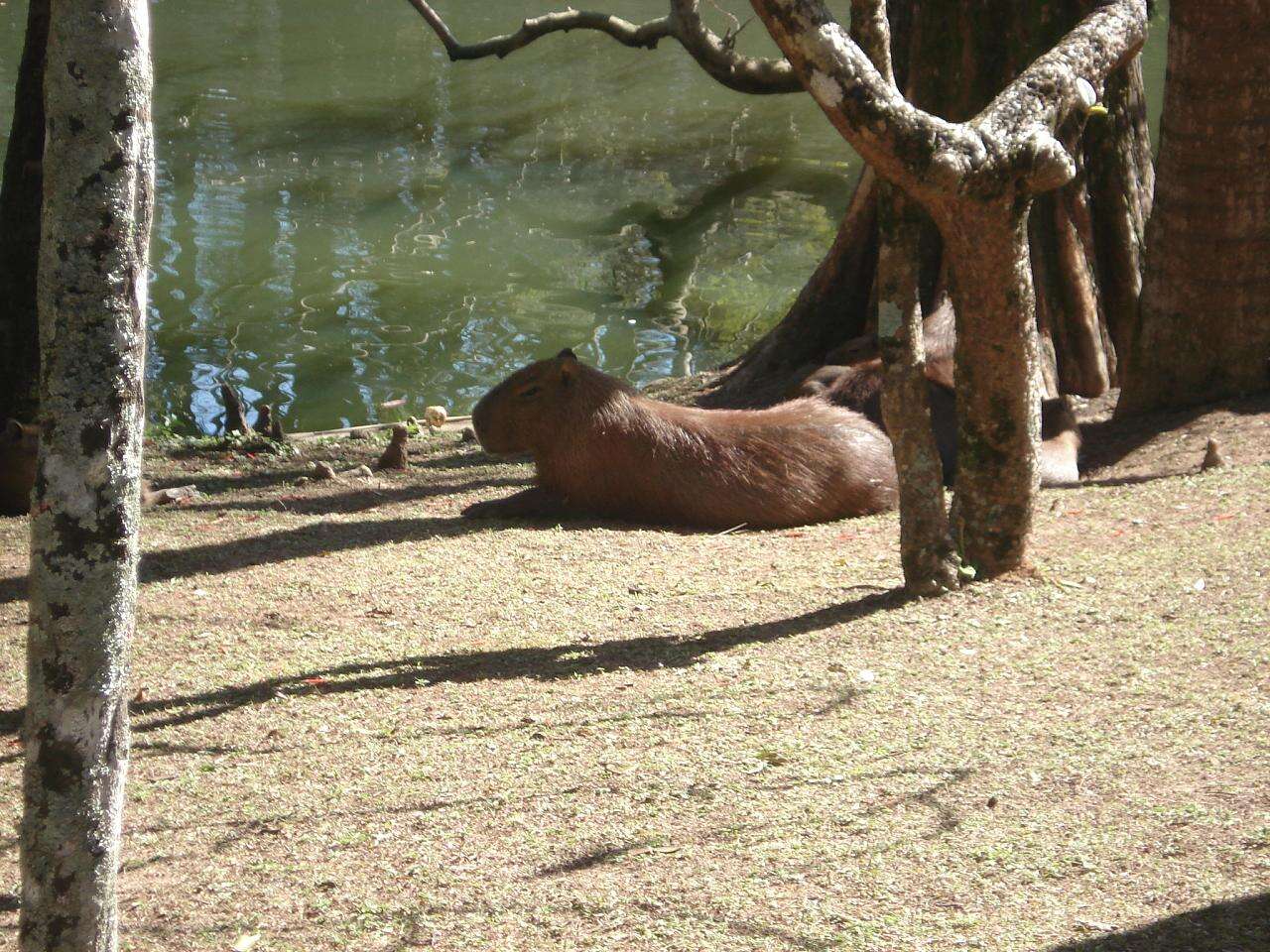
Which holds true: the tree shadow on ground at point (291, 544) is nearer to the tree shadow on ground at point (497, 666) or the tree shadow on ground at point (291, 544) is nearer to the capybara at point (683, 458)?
the capybara at point (683, 458)

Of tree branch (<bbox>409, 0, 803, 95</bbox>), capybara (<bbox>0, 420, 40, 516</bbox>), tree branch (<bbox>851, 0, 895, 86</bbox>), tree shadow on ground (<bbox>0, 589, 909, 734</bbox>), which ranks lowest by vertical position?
tree shadow on ground (<bbox>0, 589, 909, 734</bbox>)

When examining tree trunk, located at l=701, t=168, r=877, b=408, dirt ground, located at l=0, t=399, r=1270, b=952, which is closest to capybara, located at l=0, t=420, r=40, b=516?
dirt ground, located at l=0, t=399, r=1270, b=952

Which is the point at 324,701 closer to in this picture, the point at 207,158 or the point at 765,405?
the point at 765,405

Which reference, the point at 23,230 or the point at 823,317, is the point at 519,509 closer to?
the point at 23,230

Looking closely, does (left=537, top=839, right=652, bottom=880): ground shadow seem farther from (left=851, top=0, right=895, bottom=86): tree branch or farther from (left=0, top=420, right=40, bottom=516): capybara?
(left=0, top=420, right=40, bottom=516): capybara

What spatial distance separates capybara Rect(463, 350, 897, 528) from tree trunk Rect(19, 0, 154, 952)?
4612mm

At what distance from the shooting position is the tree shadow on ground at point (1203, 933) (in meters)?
2.62

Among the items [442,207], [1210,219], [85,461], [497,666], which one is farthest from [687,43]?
[85,461]

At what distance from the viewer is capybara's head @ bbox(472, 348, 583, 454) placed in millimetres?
7184

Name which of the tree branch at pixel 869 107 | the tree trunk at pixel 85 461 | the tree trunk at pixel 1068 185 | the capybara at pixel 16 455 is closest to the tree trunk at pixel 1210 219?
the tree trunk at pixel 1068 185

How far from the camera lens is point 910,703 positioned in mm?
→ 3852

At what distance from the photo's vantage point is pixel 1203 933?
2.66m

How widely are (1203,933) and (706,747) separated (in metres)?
1.38

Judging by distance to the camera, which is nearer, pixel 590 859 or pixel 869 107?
pixel 590 859
